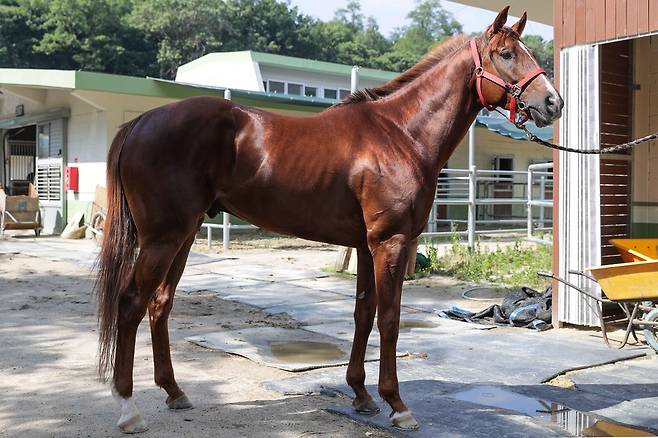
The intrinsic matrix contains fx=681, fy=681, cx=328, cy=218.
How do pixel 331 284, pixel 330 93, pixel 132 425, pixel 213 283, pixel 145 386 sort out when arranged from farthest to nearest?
pixel 330 93 → pixel 331 284 → pixel 213 283 → pixel 145 386 → pixel 132 425

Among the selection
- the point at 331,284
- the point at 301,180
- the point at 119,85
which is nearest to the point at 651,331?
the point at 301,180

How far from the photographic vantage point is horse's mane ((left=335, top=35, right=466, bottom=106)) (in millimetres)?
4062

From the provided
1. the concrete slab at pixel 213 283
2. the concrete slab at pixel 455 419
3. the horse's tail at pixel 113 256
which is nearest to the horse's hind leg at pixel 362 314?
the concrete slab at pixel 455 419

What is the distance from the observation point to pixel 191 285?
346 inches

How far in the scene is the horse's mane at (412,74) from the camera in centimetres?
406

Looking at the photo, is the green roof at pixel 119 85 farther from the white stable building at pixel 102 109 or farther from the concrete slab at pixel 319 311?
the concrete slab at pixel 319 311

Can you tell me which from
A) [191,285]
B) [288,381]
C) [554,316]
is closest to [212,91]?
[191,285]

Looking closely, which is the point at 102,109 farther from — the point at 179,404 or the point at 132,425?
the point at 132,425

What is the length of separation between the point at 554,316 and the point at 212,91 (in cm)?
988

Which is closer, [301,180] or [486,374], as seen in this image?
[301,180]

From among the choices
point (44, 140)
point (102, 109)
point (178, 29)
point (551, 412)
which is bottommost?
point (551, 412)

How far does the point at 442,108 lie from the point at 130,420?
2.40 meters

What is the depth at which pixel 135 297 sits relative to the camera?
144 inches

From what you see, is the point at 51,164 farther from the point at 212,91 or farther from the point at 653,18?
the point at 653,18
